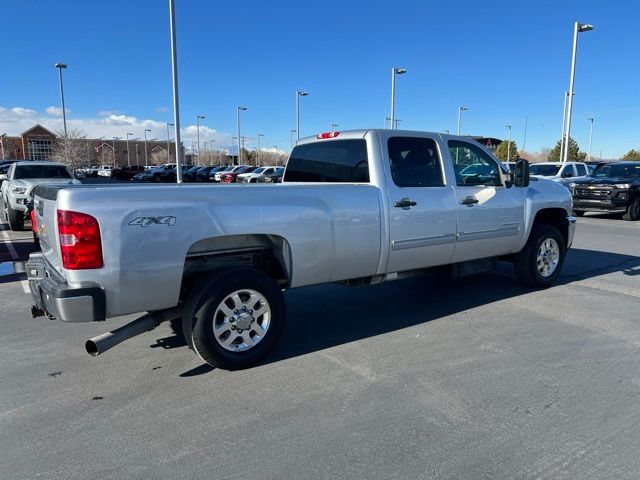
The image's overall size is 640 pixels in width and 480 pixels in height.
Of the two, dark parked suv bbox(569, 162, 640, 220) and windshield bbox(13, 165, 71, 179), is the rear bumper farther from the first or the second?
dark parked suv bbox(569, 162, 640, 220)

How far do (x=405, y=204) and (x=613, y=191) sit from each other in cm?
1393

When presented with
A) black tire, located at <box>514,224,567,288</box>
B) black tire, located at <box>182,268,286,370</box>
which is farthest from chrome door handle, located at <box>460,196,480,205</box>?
black tire, located at <box>182,268,286,370</box>

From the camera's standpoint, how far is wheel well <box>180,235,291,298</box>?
160 inches

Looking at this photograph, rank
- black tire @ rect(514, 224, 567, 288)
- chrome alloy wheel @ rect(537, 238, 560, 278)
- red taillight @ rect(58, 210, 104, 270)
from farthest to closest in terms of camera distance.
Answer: chrome alloy wheel @ rect(537, 238, 560, 278)
black tire @ rect(514, 224, 567, 288)
red taillight @ rect(58, 210, 104, 270)

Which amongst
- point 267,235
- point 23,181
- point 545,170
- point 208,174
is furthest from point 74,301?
point 208,174

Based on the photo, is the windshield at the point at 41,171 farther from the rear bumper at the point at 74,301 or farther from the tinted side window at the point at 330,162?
the rear bumper at the point at 74,301

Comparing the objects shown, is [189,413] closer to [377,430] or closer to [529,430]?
[377,430]

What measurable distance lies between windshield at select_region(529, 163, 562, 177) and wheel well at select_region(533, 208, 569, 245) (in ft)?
44.5

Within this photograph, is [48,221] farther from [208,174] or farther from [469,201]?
[208,174]

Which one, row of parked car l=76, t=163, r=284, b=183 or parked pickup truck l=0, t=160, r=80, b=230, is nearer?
parked pickup truck l=0, t=160, r=80, b=230

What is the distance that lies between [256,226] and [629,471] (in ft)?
9.56

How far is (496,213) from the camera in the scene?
5965mm

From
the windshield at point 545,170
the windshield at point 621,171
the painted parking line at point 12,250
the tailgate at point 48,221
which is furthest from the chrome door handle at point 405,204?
the windshield at point 545,170

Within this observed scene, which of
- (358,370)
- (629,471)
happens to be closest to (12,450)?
(358,370)
